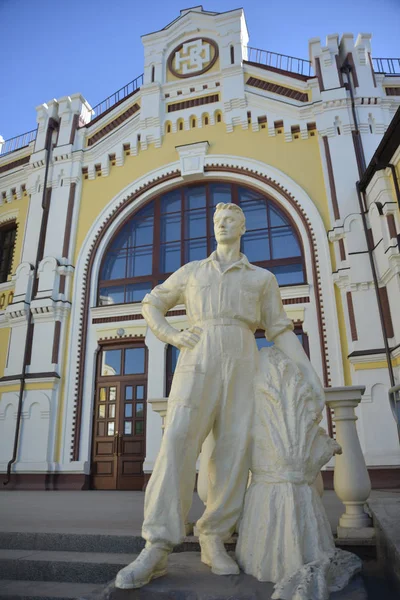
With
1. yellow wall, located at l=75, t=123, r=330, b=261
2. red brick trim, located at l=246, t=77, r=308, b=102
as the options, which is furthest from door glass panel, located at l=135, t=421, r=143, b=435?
red brick trim, located at l=246, t=77, r=308, b=102

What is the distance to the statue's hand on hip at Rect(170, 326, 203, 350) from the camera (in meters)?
2.67

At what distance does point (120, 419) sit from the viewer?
937cm

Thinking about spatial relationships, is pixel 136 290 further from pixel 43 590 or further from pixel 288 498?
pixel 288 498

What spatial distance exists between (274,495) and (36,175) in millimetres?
11412

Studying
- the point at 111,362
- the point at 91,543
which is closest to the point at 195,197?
the point at 111,362

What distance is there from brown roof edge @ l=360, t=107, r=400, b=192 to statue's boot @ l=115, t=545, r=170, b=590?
278 inches

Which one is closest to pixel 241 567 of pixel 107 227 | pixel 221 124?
pixel 107 227

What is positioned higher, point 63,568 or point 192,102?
point 192,102

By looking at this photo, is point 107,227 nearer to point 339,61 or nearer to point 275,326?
point 339,61

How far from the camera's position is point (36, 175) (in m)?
11.8

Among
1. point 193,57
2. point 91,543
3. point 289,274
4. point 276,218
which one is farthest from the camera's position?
point 193,57

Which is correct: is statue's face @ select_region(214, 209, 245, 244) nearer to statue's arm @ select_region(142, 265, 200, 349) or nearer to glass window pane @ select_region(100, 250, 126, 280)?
statue's arm @ select_region(142, 265, 200, 349)

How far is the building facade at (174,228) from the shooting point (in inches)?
333

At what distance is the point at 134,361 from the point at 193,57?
8.03 m
